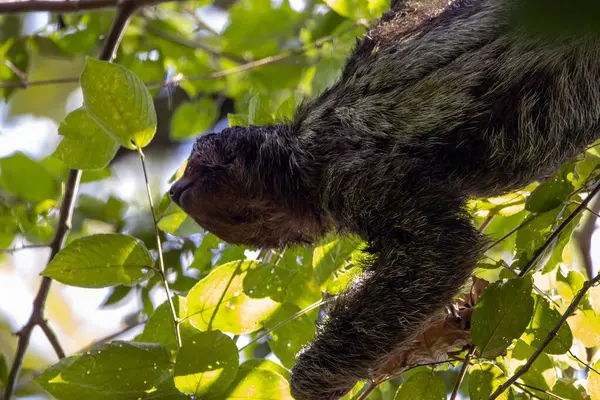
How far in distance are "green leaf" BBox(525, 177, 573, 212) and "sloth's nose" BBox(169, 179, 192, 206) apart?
1.69m

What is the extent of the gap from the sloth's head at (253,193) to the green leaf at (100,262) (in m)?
0.81

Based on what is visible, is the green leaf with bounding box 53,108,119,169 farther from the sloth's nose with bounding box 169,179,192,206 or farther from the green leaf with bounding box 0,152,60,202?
the green leaf with bounding box 0,152,60,202

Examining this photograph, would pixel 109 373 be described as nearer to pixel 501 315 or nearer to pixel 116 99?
pixel 116 99

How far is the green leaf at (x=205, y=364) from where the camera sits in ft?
7.64

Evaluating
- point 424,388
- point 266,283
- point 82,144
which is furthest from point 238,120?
point 424,388

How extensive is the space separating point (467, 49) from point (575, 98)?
1.74 feet

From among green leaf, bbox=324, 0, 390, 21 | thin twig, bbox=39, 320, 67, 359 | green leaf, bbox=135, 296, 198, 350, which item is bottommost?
thin twig, bbox=39, 320, 67, 359

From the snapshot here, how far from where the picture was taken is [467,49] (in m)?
3.20

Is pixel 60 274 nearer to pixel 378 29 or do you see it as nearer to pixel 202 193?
pixel 202 193

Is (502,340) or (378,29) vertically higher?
(378,29)

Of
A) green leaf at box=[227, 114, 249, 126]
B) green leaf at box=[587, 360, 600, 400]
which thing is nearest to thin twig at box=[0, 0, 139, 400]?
green leaf at box=[227, 114, 249, 126]

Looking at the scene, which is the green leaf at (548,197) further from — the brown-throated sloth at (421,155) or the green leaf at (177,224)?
the green leaf at (177,224)

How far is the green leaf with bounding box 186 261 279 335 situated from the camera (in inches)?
108

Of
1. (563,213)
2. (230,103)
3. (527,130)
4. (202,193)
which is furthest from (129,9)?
(230,103)
